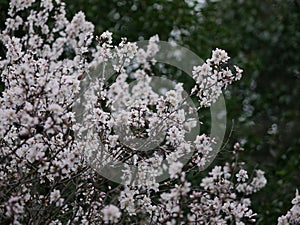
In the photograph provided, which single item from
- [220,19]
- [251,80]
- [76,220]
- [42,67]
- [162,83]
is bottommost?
[76,220]

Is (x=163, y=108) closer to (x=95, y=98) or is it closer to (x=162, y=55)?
(x=95, y=98)

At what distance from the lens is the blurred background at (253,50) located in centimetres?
381

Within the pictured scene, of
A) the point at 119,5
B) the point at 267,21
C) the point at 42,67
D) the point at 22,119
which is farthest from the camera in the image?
the point at 267,21

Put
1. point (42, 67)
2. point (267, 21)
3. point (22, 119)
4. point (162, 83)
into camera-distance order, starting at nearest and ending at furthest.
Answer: point (22, 119)
point (42, 67)
point (162, 83)
point (267, 21)

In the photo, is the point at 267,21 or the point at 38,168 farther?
the point at 267,21

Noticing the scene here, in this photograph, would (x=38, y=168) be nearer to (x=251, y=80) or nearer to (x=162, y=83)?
(x=162, y=83)

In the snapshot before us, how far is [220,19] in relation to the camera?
5.72m

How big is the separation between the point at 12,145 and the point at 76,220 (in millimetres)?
439

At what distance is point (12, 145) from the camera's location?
2.08 m

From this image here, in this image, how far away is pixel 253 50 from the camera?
5742 millimetres

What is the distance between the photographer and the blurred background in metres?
3.81

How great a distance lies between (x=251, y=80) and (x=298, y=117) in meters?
0.63

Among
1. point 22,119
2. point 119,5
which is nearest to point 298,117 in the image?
point 119,5

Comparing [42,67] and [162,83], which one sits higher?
[162,83]
